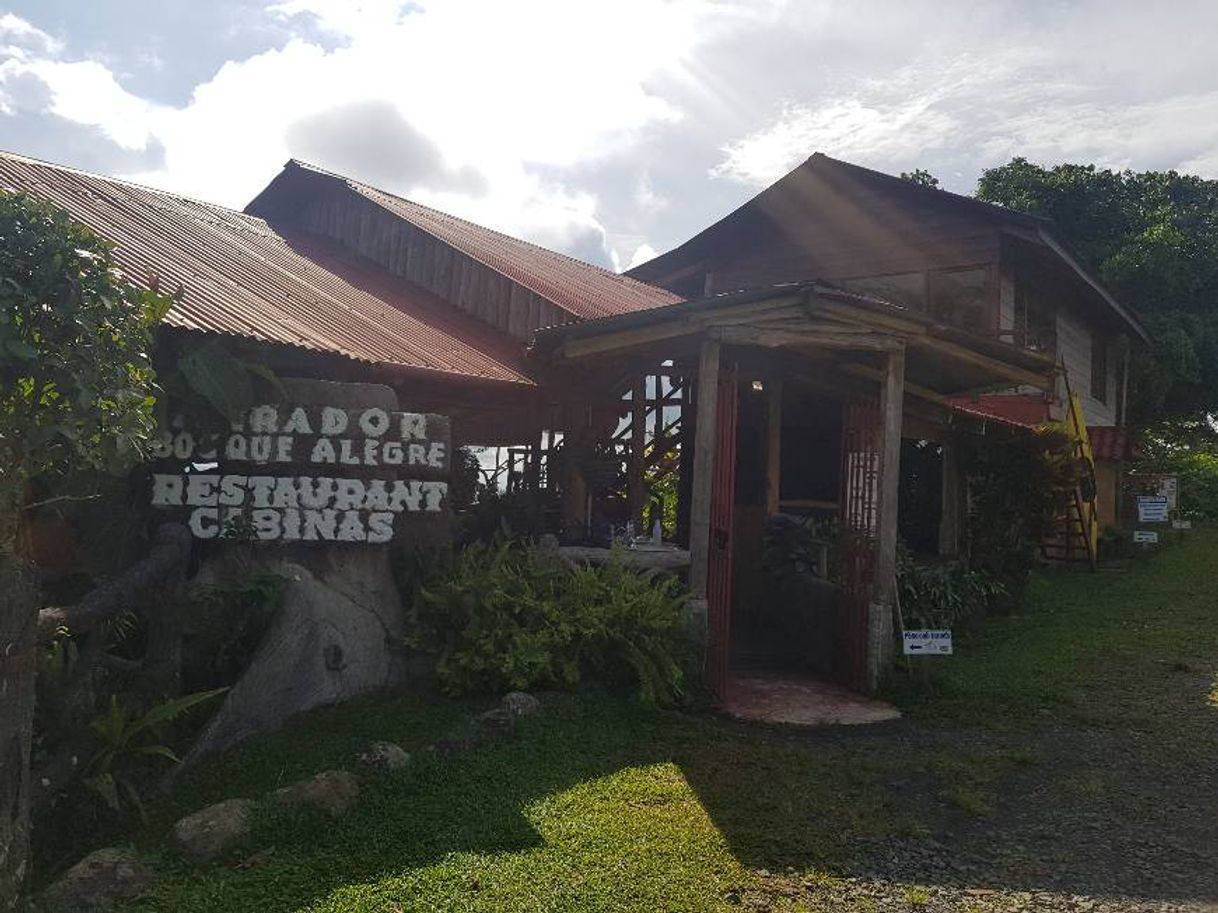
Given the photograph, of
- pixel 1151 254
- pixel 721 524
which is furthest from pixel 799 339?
pixel 1151 254

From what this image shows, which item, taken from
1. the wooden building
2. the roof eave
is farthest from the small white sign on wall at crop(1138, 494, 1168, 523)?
the roof eave

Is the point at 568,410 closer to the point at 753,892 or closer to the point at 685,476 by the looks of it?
the point at 685,476

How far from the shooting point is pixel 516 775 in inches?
200

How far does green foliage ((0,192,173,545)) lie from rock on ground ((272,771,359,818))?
68.6 inches

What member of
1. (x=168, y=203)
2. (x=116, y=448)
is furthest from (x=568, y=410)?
(x=116, y=448)

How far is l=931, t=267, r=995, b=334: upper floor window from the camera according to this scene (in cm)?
1517

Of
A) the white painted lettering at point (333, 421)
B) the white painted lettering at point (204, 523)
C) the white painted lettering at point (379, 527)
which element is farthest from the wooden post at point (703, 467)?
the white painted lettering at point (204, 523)

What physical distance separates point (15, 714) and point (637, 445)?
8.07 meters

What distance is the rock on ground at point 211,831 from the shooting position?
4.06 m

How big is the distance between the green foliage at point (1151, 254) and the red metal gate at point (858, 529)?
1616 centimetres

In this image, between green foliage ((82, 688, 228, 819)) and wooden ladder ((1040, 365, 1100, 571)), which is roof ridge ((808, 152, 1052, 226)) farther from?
green foliage ((82, 688, 228, 819))

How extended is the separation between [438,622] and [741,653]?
3887 mm

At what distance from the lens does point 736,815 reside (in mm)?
4844

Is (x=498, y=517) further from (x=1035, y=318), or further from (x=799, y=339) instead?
(x=1035, y=318)
